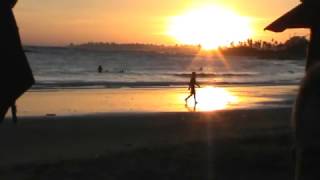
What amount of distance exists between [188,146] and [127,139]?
4.85 m

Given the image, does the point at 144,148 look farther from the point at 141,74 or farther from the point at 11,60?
the point at 141,74

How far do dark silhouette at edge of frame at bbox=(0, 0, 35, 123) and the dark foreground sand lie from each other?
3.09 m

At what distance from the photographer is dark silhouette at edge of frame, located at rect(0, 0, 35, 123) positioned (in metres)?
2.15

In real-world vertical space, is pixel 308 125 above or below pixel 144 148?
above

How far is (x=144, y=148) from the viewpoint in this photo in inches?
554

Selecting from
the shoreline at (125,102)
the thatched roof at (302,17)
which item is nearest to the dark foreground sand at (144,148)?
the thatched roof at (302,17)

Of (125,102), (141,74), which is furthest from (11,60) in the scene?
(141,74)

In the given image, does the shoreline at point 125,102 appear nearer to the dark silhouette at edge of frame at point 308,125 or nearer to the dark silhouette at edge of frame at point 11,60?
the dark silhouette at edge of frame at point 11,60

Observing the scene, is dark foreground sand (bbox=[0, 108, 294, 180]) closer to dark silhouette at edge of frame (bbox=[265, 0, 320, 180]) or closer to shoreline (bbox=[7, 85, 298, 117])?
shoreline (bbox=[7, 85, 298, 117])

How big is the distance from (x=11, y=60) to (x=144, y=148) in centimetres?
1196

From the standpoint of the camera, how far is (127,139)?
61.0ft

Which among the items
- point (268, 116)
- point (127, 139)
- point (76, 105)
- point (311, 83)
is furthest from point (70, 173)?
point (76, 105)

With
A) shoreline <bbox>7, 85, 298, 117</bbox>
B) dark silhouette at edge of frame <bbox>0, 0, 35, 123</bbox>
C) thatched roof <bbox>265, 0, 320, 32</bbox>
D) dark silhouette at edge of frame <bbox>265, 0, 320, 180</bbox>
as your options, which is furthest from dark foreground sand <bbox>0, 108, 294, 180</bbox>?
dark silhouette at edge of frame <bbox>265, 0, 320, 180</bbox>

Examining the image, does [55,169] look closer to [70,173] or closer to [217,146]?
[70,173]
